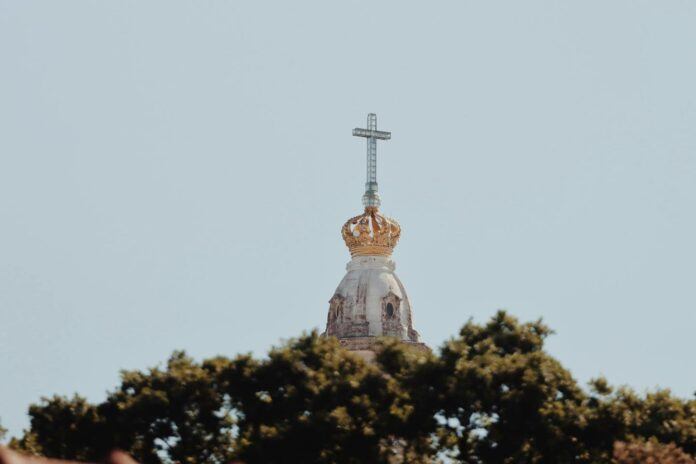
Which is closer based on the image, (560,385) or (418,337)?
(560,385)

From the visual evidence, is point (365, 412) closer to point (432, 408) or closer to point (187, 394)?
point (432, 408)

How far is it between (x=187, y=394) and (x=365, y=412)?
185 inches

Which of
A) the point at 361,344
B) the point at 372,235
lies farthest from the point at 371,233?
the point at 361,344

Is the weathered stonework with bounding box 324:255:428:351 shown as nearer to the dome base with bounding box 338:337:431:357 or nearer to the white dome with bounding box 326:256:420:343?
the white dome with bounding box 326:256:420:343

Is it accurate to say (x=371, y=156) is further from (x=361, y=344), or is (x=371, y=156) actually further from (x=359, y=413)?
(x=359, y=413)

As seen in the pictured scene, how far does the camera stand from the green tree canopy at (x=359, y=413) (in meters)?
41.5

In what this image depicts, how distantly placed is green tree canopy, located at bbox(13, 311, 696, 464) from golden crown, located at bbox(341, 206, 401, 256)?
1312 inches

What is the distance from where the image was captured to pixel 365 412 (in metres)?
41.9

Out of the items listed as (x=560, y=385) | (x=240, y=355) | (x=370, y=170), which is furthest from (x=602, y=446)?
(x=370, y=170)

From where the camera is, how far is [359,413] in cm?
4194

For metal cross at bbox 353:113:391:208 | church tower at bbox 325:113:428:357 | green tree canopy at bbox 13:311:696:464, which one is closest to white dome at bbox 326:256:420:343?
church tower at bbox 325:113:428:357

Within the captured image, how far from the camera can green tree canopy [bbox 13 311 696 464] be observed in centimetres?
4150

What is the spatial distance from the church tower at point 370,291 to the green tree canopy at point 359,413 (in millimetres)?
28957

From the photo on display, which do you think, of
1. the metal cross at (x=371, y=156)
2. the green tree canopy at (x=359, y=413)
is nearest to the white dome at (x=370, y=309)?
the metal cross at (x=371, y=156)
